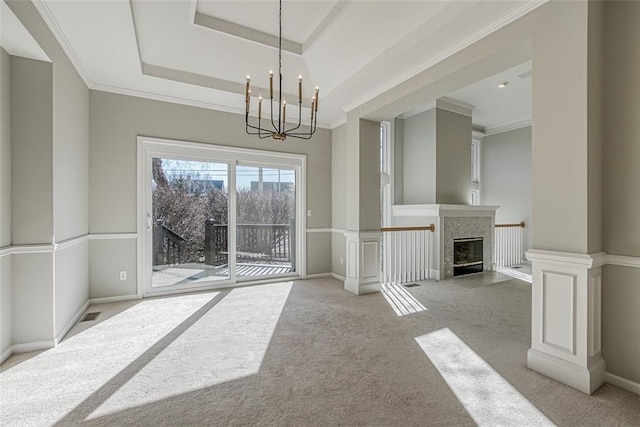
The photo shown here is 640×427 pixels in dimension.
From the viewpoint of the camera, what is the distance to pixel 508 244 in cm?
640

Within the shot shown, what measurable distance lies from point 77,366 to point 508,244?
7288 mm

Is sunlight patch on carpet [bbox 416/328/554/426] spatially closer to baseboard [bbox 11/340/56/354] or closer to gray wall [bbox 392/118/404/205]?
baseboard [bbox 11/340/56/354]

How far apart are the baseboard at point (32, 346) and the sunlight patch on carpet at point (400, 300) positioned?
331 cm

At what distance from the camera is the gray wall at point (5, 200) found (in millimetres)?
2244

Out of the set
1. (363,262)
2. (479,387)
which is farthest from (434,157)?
(479,387)

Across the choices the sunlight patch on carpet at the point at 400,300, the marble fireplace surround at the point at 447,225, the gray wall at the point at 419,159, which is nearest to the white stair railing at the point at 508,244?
the marble fireplace surround at the point at 447,225

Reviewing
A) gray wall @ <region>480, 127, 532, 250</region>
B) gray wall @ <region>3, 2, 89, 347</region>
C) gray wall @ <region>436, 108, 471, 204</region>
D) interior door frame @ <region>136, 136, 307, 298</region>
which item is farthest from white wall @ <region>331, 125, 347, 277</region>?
gray wall @ <region>480, 127, 532, 250</region>

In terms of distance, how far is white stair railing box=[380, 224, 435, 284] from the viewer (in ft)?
15.9

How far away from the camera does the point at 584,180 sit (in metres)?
1.88

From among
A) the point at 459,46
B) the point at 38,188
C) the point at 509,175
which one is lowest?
the point at 38,188

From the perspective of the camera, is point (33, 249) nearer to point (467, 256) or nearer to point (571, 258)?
point (571, 258)

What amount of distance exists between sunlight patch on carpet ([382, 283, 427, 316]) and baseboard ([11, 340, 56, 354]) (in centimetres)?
331

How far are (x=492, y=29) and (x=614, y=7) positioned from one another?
72 centimetres

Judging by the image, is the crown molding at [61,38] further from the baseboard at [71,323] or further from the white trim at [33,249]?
the baseboard at [71,323]
